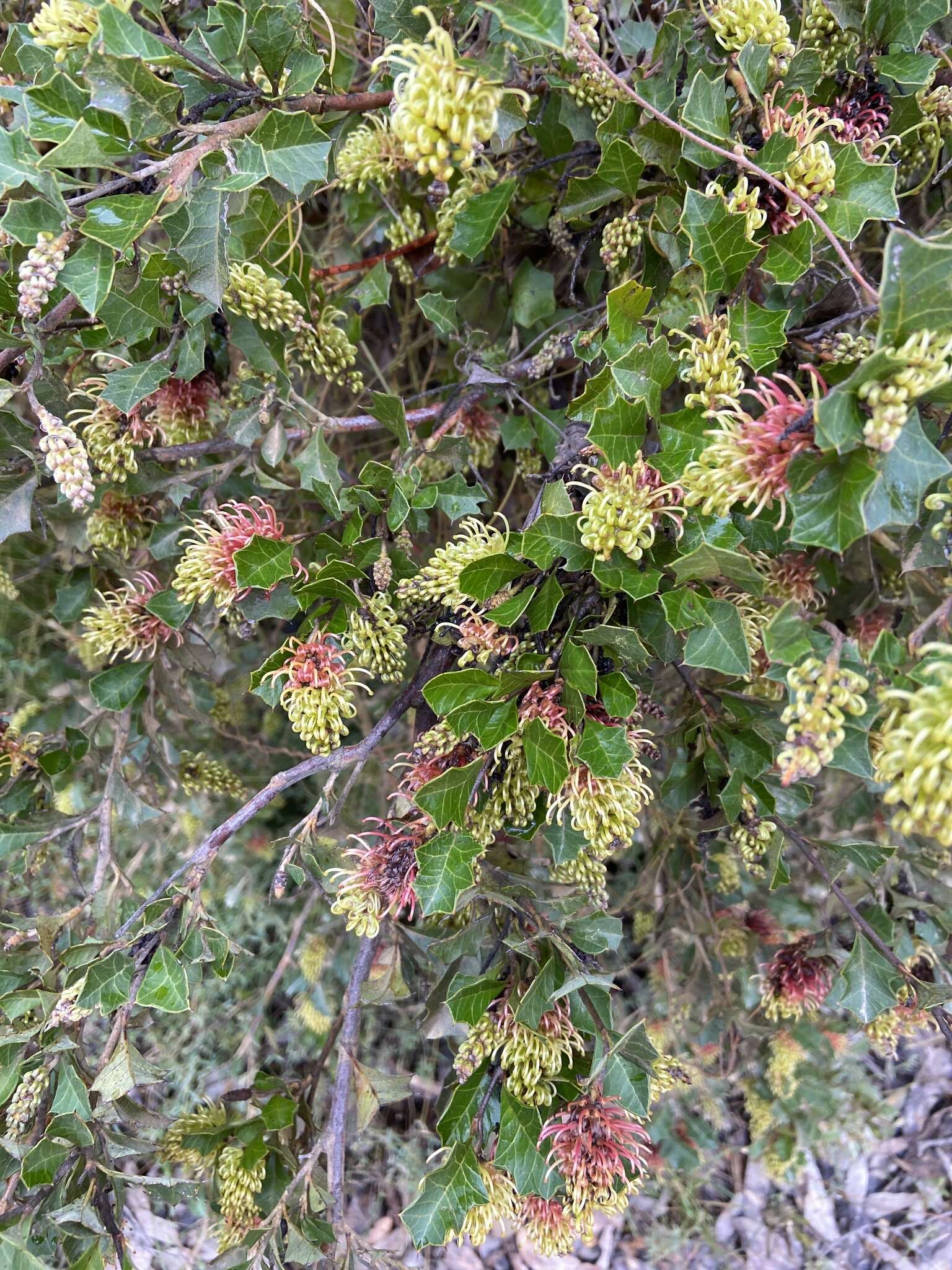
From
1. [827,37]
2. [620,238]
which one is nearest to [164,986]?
[620,238]

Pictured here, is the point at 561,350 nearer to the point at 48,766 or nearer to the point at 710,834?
the point at 710,834

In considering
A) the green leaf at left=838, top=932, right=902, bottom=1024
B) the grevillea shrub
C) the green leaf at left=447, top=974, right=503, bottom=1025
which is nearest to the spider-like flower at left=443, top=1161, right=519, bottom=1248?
the grevillea shrub

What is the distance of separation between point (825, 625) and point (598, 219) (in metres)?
0.62

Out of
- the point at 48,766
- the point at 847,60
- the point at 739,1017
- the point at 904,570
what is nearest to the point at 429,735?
the point at 904,570

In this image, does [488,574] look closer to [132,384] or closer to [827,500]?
[827,500]

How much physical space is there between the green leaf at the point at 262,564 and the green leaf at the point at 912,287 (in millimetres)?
551

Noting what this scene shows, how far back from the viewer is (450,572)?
Answer: 2.51 ft

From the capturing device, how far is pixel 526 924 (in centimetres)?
88

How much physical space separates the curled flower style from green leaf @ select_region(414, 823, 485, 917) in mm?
46

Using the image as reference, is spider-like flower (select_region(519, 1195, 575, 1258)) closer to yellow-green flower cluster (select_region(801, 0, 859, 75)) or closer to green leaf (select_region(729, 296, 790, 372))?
green leaf (select_region(729, 296, 790, 372))

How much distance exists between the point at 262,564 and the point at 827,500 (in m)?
0.52

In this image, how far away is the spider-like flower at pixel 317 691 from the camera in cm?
75

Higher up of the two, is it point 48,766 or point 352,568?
point 352,568

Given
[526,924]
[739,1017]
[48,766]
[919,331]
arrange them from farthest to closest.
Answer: [739,1017], [48,766], [526,924], [919,331]
